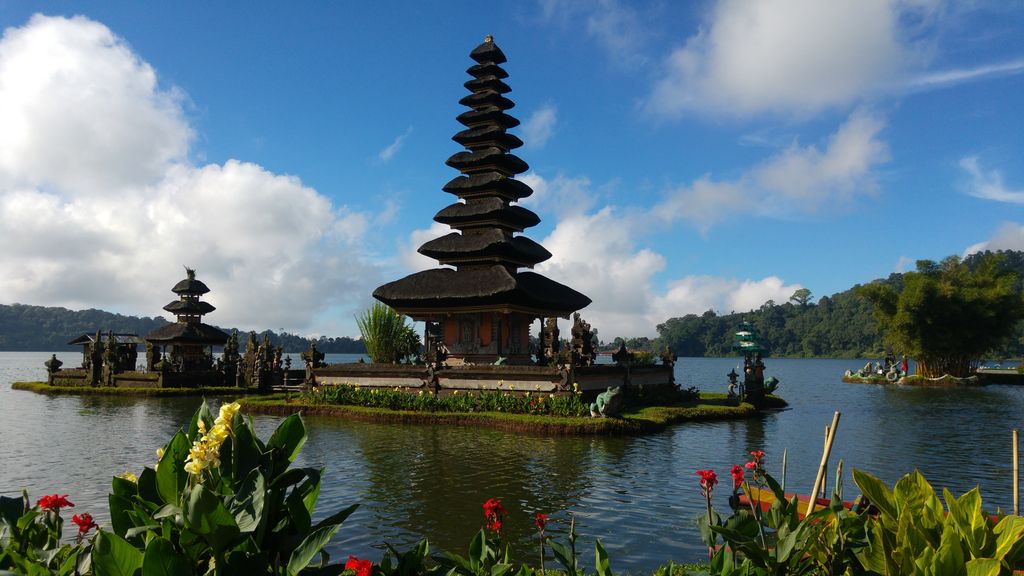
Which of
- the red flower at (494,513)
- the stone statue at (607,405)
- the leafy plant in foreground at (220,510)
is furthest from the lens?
the stone statue at (607,405)

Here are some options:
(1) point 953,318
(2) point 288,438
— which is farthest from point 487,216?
(1) point 953,318

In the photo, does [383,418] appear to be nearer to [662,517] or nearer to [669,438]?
[669,438]

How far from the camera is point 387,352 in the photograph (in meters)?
45.4

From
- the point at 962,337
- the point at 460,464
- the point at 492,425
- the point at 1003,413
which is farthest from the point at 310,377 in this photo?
the point at 962,337

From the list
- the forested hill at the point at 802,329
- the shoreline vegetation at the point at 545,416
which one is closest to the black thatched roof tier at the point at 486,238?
the shoreline vegetation at the point at 545,416

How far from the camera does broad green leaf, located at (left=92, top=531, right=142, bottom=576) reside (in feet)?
10.0

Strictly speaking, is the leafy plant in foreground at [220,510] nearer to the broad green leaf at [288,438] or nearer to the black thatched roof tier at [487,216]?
the broad green leaf at [288,438]

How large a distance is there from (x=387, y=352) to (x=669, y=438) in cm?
2856

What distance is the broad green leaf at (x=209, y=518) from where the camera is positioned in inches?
119

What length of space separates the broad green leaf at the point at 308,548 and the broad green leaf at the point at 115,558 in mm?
700

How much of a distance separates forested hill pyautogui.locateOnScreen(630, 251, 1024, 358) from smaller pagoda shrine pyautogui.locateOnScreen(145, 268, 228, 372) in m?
106

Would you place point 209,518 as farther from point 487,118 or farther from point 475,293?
point 487,118

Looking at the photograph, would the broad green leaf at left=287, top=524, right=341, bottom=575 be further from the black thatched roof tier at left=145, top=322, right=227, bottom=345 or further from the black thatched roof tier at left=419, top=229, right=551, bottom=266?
the black thatched roof tier at left=145, top=322, right=227, bottom=345

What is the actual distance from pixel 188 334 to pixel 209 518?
154ft
